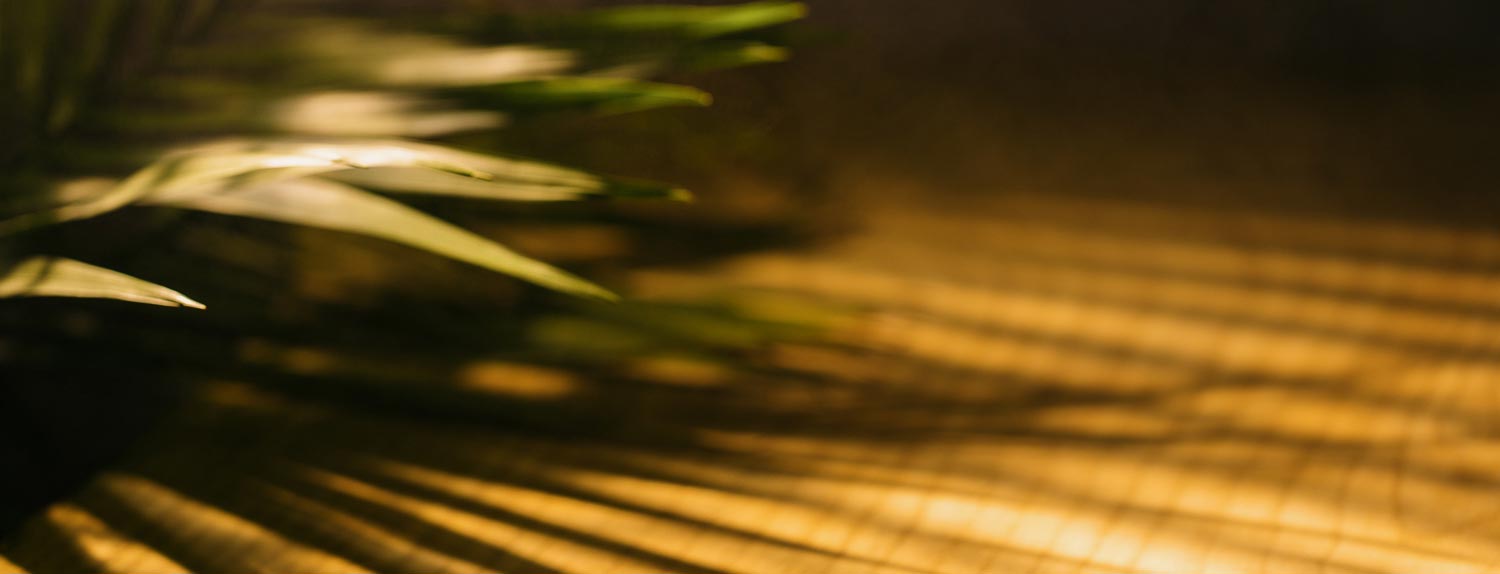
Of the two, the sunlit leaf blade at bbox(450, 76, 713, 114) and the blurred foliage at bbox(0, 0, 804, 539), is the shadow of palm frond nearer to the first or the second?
the blurred foliage at bbox(0, 0, 804, 539)

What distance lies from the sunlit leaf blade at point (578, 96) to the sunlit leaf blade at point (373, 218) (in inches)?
2.2

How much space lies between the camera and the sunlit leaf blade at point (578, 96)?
36 cm

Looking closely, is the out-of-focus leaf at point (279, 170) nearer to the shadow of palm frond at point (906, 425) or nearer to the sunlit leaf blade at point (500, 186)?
the sunlit leaf blade at point (500, 186)

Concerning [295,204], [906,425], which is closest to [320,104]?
[295,204]

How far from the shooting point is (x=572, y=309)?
532 millimetres

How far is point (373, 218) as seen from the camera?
34 centimetres

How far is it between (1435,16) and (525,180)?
580mm

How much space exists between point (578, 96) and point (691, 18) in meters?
0.07

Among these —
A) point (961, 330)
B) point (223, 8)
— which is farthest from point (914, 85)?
point (223, 8)

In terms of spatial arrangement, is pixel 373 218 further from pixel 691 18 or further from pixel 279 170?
pixel 691 18

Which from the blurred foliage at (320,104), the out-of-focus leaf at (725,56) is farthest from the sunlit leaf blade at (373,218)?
the out-of-focus leaf at (725,56)

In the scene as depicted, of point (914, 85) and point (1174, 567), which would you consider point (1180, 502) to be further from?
point (914, 85)

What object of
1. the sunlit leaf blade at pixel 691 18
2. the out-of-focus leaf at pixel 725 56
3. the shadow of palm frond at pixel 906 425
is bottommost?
the shadow of palm frond at pixel 906 425

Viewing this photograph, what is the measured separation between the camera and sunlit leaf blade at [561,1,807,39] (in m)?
0.40
